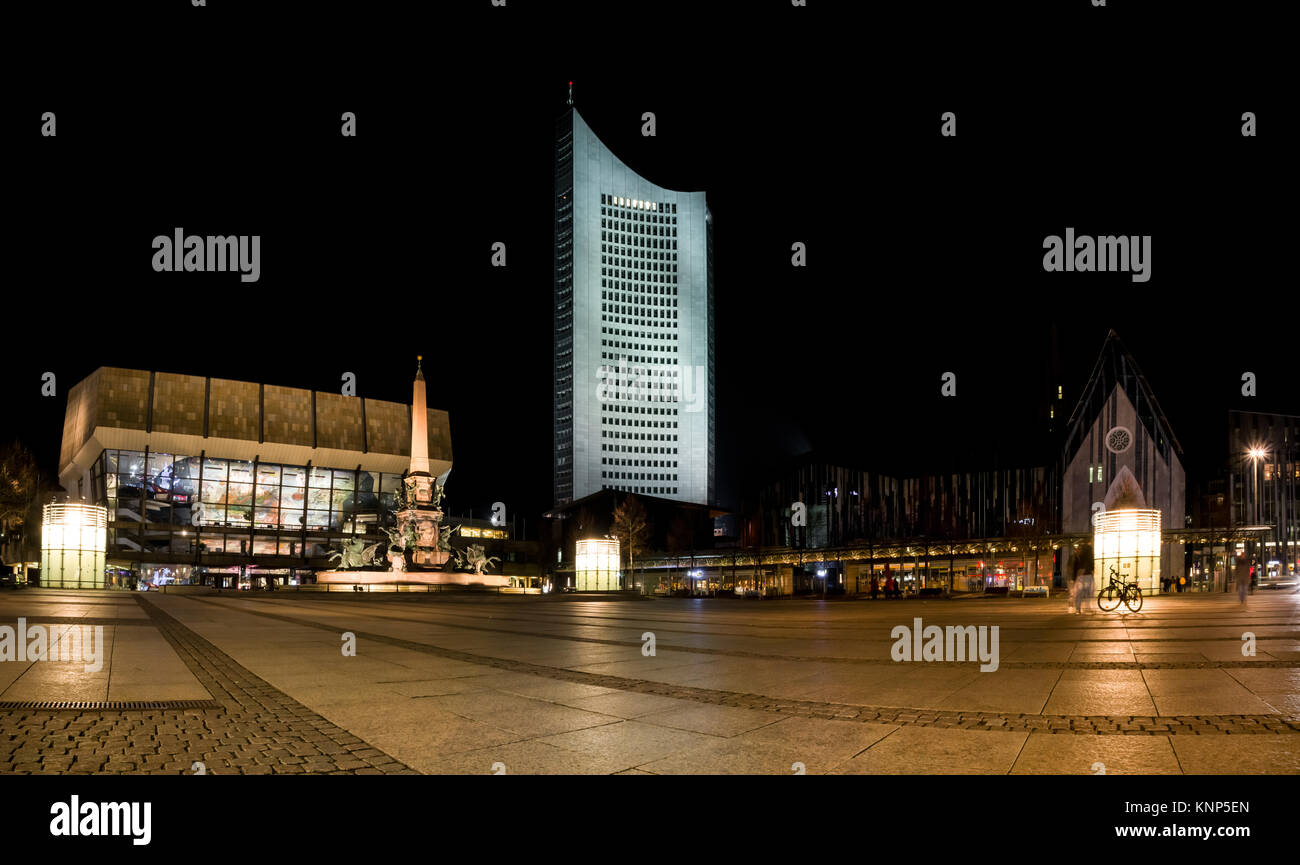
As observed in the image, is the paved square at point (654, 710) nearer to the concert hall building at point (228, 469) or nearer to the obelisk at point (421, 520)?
the obelisk at point (421, 520)

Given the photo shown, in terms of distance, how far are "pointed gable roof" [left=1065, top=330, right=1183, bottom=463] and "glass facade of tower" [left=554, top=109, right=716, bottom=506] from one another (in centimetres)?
8976

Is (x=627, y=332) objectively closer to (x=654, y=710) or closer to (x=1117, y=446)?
(x=1117, y=446)

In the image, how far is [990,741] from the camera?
5.37 meters

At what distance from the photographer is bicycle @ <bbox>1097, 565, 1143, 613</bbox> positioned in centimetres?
2186

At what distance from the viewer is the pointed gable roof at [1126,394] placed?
10256 centimetres

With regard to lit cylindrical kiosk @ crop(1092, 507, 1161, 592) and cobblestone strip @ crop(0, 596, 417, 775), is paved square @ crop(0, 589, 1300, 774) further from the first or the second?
lit cylindrical kiosk @ crop(1092, 507, 1161, 592)

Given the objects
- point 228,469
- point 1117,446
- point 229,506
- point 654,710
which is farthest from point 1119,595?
point 228,469

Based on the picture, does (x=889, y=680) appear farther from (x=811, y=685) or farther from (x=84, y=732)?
(x=84, y=732)

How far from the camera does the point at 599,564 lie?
49.9 m

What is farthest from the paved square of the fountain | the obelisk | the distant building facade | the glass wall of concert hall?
the distant building facade

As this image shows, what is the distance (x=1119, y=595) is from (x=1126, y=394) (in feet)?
306
